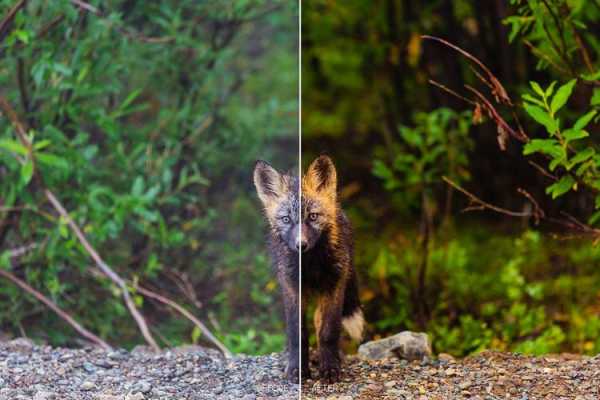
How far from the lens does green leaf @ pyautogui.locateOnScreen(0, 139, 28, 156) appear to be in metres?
4.14

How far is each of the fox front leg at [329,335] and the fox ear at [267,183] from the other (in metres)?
0.34

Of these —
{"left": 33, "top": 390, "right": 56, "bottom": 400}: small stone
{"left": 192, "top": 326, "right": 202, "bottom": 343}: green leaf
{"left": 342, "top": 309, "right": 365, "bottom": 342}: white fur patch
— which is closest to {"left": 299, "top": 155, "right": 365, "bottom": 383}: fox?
{"left": 342, "top": 309, "right": 365, "bottom": 342}: white fur patch

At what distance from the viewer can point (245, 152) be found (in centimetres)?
547

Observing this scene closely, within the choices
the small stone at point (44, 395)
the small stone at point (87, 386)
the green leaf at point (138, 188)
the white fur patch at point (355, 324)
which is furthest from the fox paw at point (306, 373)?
the green leaf at point (138, 188)

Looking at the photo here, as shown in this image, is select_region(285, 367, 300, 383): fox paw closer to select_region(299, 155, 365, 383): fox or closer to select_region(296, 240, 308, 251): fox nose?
select_region(299, 155, 365, 383): fox

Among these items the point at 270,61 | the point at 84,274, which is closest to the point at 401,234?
the point at 84,274

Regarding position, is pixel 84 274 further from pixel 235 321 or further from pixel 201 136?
pixel 201 136

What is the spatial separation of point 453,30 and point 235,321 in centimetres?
192

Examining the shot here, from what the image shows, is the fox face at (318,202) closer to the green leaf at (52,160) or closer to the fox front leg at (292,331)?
the fox front leg at (292,331)

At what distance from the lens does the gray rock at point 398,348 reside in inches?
142

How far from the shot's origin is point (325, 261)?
3.24m

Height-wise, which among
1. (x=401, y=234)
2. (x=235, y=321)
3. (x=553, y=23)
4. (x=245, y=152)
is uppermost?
(x=553, y=23)

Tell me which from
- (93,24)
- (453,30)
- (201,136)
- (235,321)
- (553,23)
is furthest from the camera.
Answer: (453,30)

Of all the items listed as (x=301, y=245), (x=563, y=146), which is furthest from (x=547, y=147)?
(x=301, y=245)
